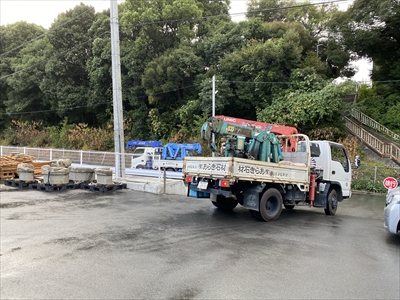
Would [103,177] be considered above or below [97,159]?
below

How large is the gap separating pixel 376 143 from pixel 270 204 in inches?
600

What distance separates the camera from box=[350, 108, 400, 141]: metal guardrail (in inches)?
851

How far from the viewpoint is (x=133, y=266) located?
499 cm

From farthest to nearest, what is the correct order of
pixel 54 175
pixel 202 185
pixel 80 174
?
pixel 80 174 < pixel 54 175 < pixel 202 185

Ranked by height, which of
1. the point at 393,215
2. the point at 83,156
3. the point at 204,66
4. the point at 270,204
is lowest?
the point at 270,204

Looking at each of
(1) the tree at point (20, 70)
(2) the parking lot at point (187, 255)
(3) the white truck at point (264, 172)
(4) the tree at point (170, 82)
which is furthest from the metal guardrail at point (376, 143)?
(1) the tree at point (20, 70)

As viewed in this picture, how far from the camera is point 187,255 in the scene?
5578 millimetres

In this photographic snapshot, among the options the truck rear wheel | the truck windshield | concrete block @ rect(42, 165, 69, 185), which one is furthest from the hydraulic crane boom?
concrete block @ rect(42, 165, 69, 185)

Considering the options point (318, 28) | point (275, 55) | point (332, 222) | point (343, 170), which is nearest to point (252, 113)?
point (275, 55)

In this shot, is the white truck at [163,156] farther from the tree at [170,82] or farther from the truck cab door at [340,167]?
the truck cab door at [340,167]

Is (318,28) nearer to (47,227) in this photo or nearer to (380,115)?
(380,115)

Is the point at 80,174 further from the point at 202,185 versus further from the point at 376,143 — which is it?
the point at 376,143

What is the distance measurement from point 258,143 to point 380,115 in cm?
1904

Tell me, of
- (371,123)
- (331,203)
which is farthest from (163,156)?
(371,123)
